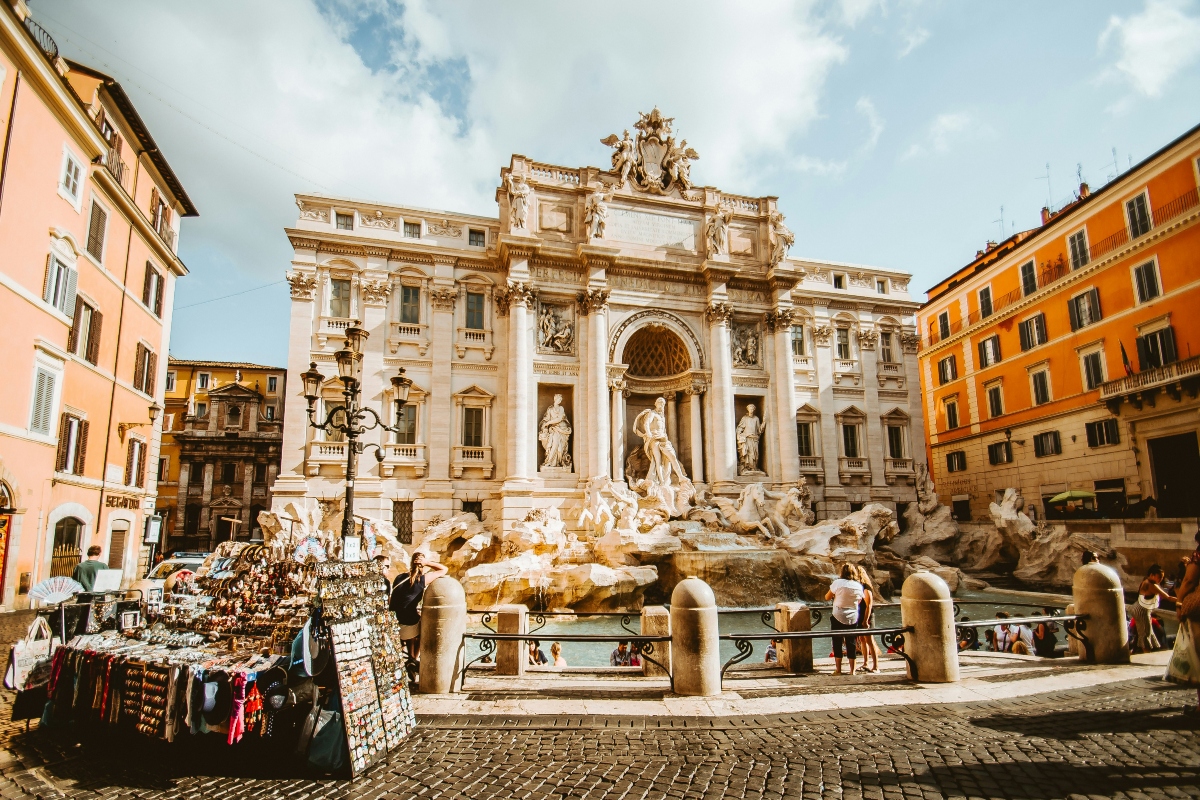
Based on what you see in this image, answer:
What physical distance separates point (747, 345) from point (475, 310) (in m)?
11.9

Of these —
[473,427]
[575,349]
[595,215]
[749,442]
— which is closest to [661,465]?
[749,442]

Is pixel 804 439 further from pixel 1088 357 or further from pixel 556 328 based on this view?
pixel 556 328

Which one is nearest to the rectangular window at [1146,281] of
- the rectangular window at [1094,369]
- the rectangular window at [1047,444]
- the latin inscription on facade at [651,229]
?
the rectangular window at [1094,369]

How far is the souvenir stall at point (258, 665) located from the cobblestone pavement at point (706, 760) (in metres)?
0.27

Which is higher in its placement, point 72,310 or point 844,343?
point 844,343

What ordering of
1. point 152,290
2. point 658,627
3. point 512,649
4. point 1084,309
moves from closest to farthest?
point 512,649 → point 658,627 → point 152,290 → point 1084,309

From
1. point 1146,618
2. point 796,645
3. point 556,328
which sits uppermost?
point 556,328

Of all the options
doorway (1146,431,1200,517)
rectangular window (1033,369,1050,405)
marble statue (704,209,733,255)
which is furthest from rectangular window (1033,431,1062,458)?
marble statue (704,209,733,255)

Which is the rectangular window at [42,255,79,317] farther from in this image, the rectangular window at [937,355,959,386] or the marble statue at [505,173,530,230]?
the rectangular window at [937,355,959,386]

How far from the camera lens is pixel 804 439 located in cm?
2898

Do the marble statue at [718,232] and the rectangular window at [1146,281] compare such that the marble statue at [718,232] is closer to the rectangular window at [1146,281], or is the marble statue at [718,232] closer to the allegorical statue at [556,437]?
the allegorical statue at [556,437]

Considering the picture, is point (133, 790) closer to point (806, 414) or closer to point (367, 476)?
point (367, 476)

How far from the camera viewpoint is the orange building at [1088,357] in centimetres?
2177

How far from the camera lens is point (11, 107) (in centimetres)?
1334
